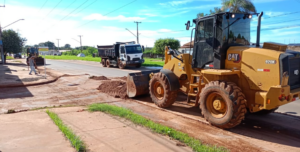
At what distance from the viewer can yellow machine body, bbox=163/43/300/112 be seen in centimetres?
464

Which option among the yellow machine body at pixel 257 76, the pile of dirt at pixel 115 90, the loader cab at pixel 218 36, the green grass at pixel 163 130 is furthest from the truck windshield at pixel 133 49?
the yellow machine body at pixel 257 76

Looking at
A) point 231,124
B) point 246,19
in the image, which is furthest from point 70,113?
point 246,19

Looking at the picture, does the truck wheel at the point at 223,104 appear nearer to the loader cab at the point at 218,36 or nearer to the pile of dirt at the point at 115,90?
the loader cab at the point at 218,36

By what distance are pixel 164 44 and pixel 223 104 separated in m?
45.8

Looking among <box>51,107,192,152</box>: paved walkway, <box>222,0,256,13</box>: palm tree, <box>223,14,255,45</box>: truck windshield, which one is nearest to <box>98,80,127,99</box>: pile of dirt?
<box>51,107,192,152</box>: paved walkway

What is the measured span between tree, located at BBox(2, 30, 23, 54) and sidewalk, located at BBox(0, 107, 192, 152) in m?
42.0

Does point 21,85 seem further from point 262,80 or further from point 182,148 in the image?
point 262,80

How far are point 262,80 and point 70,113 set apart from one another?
517 cm

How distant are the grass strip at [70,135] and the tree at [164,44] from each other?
43.9 meters

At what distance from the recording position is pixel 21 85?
1188 centimetres

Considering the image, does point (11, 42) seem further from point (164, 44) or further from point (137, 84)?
point (137, 84)

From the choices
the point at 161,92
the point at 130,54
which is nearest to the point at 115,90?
the point at 161,92

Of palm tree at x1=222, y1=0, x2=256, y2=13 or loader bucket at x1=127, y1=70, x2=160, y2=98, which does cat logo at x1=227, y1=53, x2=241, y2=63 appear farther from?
palm tree at x1=222, y1=0, x2=256, y2=13

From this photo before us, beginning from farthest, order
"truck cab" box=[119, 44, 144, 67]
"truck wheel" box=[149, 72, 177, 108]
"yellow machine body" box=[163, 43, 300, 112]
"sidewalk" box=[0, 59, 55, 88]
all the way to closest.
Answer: "truck cab" box=[119, 44, 144, 67]
"sidewalk" box=[0, 59, 55, 88]
"truck wheel" box=[149, 72, 177, 108]
"yellow machine body" box=[163, 43, 300, 112]
